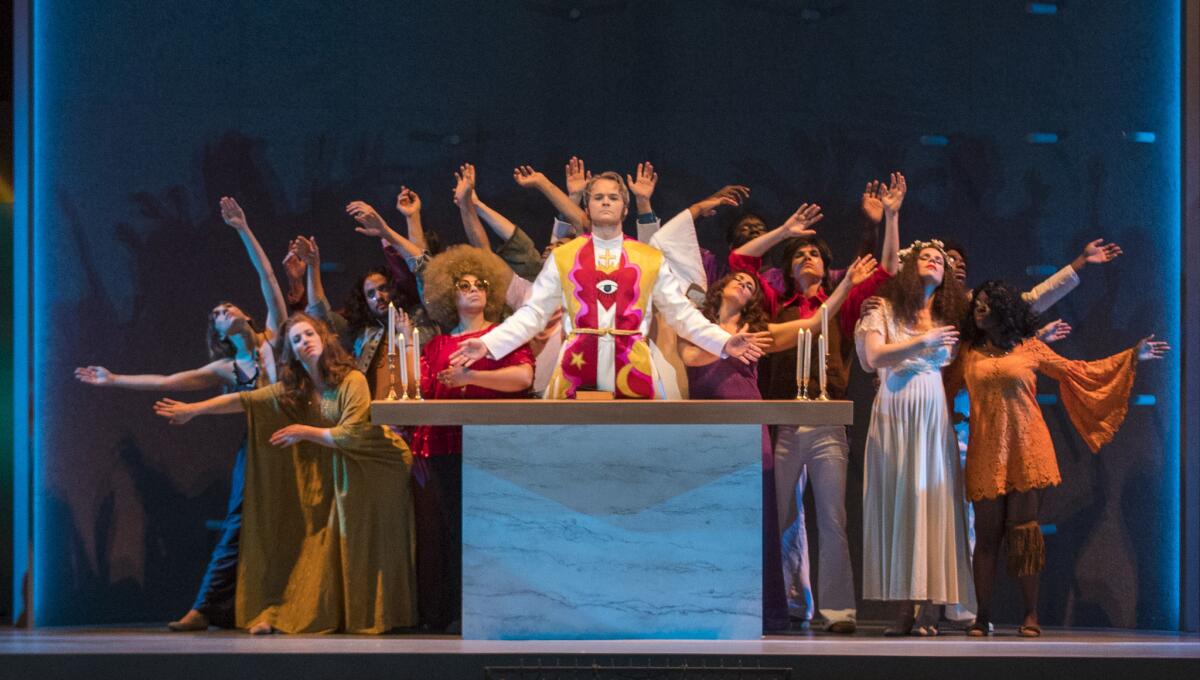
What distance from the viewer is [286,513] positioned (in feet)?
22.0

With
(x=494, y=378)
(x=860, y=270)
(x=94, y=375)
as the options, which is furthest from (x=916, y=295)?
(x=94, y=375)

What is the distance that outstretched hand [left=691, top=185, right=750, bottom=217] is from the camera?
7191 mm

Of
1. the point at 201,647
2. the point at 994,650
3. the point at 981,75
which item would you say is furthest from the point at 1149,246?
the point at 201,647

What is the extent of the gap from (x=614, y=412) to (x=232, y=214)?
261 cm

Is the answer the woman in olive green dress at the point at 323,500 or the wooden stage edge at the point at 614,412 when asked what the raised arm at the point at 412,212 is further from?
the wooden stage edge at the point at 614,412

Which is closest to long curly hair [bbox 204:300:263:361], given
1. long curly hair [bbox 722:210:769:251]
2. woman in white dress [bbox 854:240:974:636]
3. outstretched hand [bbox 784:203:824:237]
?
long curly hair [bbox 722:210:769:251]

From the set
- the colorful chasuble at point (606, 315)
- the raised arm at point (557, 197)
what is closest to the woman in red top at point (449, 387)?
the colorful chasuble at point (606, 315)

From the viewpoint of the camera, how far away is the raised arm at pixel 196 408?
6523mm

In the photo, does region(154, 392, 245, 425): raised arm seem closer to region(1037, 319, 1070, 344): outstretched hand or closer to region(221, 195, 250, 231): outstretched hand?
region(221, 195, 250, 231): outstretched hand

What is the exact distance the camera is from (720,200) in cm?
721

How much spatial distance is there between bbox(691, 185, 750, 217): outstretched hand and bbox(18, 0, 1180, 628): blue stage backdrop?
15.1 inches

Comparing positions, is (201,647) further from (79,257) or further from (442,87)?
(442,87)

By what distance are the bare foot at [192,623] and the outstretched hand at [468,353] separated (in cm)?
191

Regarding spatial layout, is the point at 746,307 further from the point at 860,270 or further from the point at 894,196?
the point at 894,196
